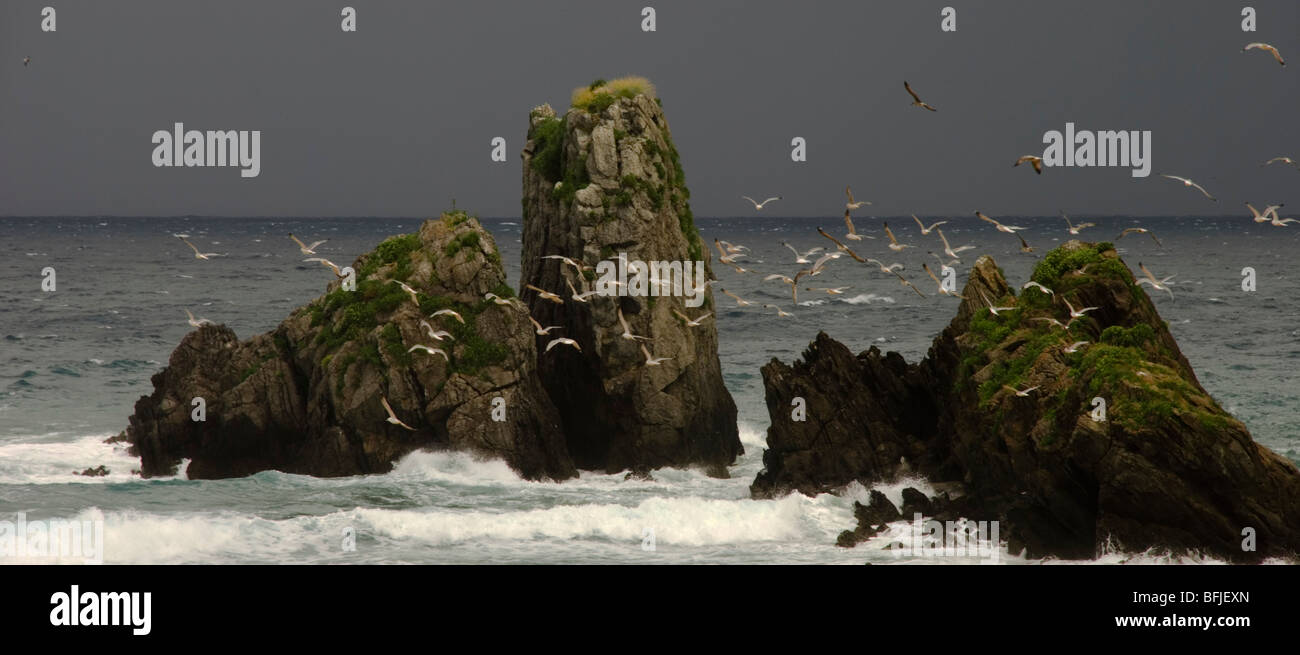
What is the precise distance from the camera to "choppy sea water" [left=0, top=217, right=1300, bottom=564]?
1051 inches

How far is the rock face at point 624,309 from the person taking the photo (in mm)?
34031

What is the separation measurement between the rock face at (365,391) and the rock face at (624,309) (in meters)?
1.52

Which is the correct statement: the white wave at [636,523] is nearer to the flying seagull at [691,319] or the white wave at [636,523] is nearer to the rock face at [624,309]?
the rock face at [624,309]

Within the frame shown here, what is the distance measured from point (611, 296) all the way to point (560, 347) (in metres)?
2.55

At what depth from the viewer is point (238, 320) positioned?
220 ft

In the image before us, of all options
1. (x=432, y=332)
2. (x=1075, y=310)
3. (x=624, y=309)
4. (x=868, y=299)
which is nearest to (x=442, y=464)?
(x=432, y=332)

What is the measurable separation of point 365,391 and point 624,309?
272 inches

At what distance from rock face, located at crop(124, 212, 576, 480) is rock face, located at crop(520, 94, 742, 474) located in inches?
59.8

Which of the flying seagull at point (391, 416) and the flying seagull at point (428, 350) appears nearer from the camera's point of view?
the flying seagull at point (391, 416)

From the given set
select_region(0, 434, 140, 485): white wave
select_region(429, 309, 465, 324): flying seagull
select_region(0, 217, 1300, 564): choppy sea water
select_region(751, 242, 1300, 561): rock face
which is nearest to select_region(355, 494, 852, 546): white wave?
select_region(0, 217, 1300, 564): choppy sea water

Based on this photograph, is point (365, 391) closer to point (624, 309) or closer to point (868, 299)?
point (624, 309)

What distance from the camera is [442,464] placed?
105ft

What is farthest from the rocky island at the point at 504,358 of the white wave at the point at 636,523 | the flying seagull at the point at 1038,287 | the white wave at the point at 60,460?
the flying seagull at the point at 1038,287

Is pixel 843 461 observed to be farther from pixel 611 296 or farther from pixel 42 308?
pixel 42 308
